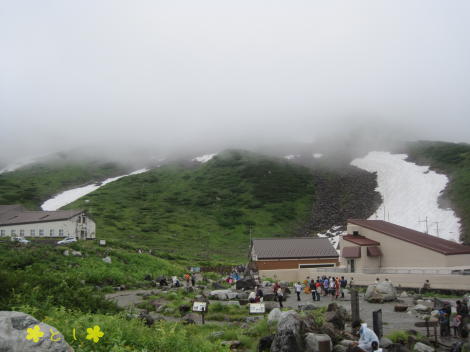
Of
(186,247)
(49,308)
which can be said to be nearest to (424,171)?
(186,247)

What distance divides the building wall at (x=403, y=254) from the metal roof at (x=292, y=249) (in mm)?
12478

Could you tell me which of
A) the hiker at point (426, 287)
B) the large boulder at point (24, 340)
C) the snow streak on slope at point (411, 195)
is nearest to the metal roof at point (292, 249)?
the hiker at point (426, 287)

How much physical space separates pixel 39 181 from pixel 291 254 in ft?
467

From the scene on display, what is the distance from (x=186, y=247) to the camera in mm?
96750

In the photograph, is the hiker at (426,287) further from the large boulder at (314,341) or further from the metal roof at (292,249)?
the metal roof at (292,249)

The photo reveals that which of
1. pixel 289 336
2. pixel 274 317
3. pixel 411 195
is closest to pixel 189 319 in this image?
pixel 274 317

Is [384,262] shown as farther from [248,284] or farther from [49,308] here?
[49,308]

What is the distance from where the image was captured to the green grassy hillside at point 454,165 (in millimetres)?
92438

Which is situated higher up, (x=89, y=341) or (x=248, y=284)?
(x=89, y=341)

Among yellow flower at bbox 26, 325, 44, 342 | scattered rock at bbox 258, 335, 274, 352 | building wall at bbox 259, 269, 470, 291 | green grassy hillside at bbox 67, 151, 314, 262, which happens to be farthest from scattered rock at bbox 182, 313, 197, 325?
green grassy hillside at bbox 67, 151, 314, 262

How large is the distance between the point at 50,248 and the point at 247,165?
13879 cm

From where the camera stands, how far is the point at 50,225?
259ft

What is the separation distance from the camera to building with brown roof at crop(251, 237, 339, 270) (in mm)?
61688

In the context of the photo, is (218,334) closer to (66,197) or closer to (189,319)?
(189,319)
